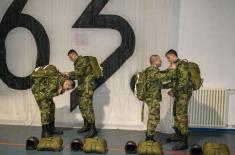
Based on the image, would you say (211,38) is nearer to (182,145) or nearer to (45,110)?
(182,145)

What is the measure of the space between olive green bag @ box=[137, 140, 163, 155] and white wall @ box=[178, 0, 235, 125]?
75.1 inches

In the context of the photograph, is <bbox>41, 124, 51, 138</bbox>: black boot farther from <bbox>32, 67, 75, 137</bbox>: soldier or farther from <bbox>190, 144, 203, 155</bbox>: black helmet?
<bbox>190, 144, 203, 155</bbox>: black helmet

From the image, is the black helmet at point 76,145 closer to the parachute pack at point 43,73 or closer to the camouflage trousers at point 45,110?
the camouflage trousers at point 45,110

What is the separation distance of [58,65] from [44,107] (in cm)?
133

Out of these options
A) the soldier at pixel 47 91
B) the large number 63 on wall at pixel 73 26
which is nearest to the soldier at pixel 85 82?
the soldier at pixel 47 91

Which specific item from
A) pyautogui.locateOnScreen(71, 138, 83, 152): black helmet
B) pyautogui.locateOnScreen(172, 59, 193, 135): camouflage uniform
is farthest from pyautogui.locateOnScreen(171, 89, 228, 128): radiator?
pyautogui.locateOnScreen(71, 138, 83, 152): black helmet

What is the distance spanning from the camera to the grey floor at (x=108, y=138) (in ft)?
19.5

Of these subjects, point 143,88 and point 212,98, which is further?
point 212,98

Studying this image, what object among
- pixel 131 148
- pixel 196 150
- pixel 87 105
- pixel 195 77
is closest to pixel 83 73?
pixel 87 105

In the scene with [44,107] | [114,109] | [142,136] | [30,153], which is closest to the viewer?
[30,153]

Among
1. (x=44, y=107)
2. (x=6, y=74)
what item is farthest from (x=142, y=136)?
(x=6, y=74)

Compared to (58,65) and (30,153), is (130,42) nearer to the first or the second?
(58,65)

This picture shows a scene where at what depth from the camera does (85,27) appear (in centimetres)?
726

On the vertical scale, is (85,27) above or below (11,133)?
above
